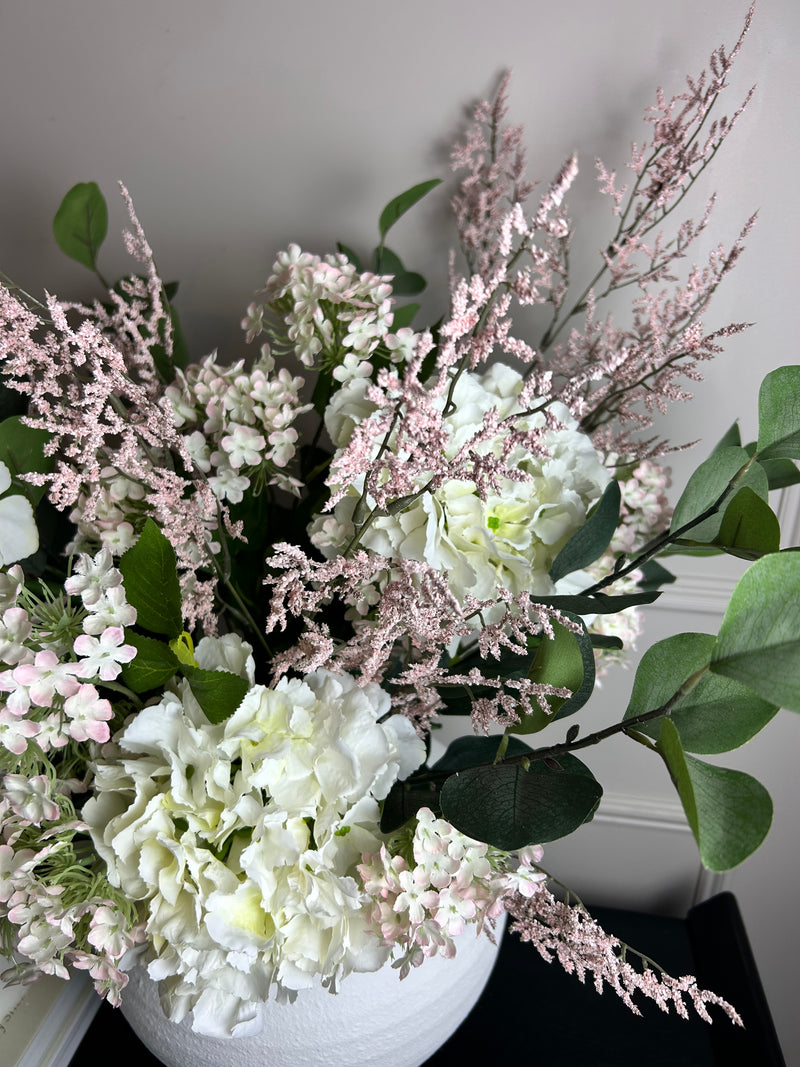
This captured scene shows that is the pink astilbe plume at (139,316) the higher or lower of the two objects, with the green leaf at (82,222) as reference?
lower

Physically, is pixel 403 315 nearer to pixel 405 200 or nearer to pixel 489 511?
pixel 405 200

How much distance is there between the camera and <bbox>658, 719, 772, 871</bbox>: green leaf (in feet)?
1.11

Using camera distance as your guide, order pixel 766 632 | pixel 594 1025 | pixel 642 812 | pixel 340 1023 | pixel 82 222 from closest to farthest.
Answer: pixel 766 632 < pixel 340 1023 < pixel 82 222 < pixel 594 1025 < pixel 642 812

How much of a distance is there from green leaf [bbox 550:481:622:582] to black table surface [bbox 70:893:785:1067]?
0.53 m

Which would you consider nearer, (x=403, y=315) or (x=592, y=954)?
(x=592, y=954)

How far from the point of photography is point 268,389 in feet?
1.68

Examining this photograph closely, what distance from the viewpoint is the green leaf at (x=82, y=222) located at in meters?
0.65

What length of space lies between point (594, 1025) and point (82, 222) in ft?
2.81

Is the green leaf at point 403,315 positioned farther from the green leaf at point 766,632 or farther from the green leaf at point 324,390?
the green leaf at point 766,632

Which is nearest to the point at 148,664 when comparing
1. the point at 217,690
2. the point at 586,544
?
the point at 217,690

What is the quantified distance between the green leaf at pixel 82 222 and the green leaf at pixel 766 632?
559 mm

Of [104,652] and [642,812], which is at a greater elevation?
[104,652]

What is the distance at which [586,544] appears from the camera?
49cm

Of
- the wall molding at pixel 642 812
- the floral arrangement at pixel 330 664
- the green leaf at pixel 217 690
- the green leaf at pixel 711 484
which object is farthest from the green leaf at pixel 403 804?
the wall molding at pixel 642 812
